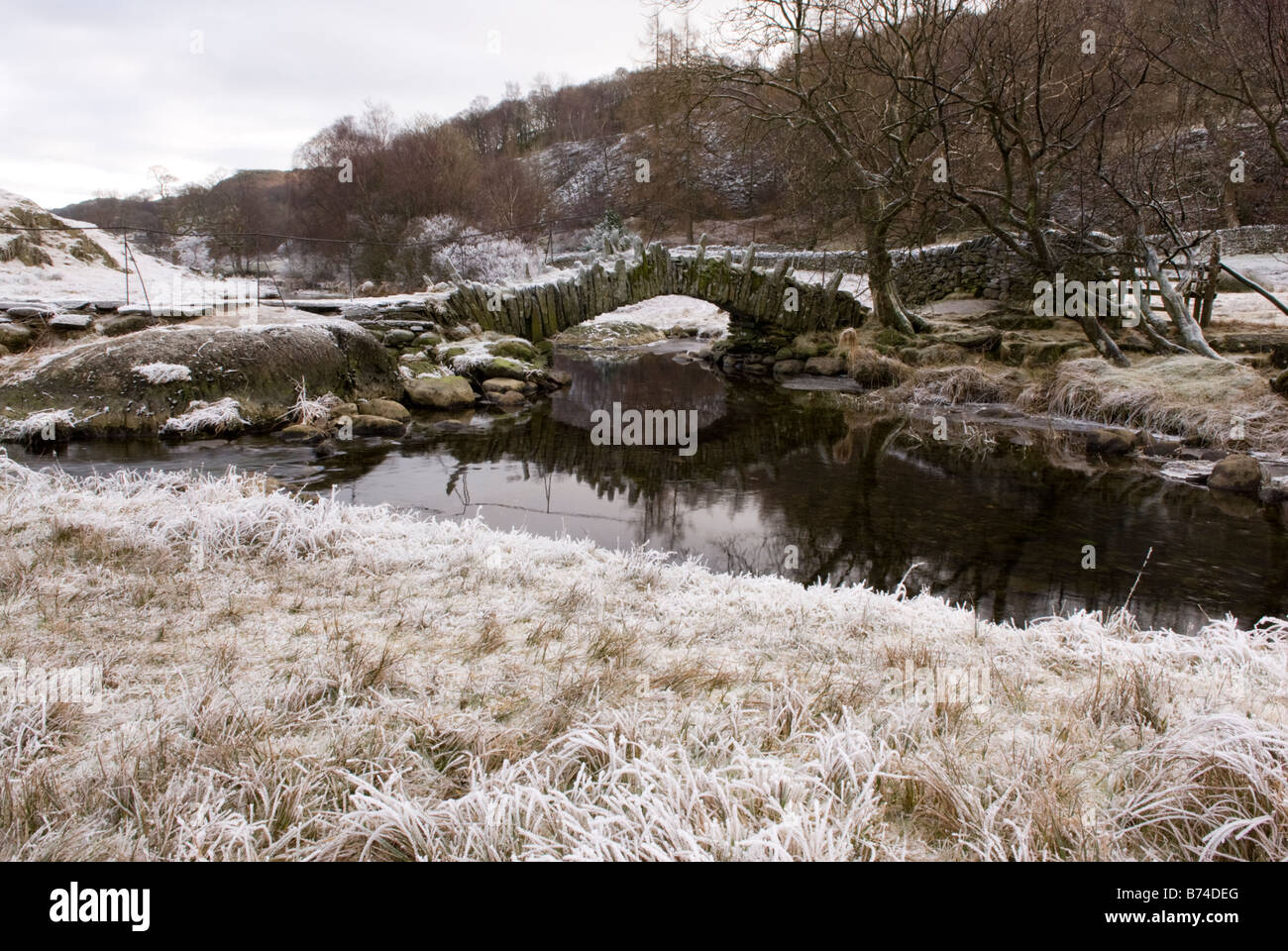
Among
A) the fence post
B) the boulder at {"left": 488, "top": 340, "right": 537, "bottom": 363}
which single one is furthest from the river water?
the fence post

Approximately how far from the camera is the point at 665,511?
7254 mm

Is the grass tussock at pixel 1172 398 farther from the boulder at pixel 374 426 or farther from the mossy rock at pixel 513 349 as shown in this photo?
the boulder at pixel 374 426

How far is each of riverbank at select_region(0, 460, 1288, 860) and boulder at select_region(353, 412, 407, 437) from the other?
5831mm

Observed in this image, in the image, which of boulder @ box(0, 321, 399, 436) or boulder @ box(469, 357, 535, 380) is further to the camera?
boulder @ box(469, 357, 535, 380)

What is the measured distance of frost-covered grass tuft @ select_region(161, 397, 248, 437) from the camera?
9.61 meters

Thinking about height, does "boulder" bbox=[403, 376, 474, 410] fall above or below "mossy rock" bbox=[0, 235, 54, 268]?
below

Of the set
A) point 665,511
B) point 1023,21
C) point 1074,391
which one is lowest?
point 665,511

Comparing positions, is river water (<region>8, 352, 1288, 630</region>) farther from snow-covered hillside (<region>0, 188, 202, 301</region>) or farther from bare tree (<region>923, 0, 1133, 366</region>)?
snow-covered hillside (<region>0, 188, 202, 301</region>)

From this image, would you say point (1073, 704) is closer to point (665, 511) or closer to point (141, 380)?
point (665, 511)

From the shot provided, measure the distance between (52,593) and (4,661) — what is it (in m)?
0.82

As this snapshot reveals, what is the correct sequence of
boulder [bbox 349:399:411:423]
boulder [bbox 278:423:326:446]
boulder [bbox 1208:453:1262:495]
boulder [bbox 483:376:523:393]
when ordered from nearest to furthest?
boulder [bbox 1208:453:1262:495]
boulder [bbox 278:423:326:446]
boulder [bbox 349:399:411:423]
boulder [bbox 483:376:523:393]

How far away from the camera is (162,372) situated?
32.9 feet

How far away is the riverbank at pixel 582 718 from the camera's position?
2064mm
